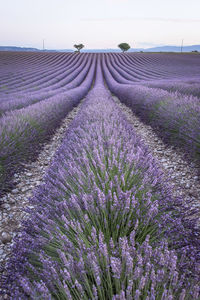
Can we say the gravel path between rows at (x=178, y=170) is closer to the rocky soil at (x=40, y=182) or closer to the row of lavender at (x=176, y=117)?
the rocky soil at (x=40, y=182)

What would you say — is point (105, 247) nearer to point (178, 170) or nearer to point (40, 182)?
point (40, 182)

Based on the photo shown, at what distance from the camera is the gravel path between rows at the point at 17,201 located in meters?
1.98

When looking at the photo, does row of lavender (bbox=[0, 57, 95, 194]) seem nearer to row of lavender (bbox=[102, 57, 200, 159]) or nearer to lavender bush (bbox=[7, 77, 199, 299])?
lavender bush (bbox=[7, 77, 199, 299])

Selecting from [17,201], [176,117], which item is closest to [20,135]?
[17,201]

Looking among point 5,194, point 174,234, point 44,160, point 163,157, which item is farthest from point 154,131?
point 174,234

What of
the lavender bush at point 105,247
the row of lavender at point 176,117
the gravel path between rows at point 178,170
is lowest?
the gravel path between rows at point 178,170

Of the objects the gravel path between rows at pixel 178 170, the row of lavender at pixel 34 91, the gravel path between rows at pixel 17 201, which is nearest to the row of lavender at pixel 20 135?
the gravel path between rows at pixel 17 201

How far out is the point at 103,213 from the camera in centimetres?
146

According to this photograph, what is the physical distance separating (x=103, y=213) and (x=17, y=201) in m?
1.57

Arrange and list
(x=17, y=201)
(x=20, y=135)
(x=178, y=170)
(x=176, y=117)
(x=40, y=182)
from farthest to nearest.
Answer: (x=176, y=117) < (x=20, y=135) < (x=178, y=170) < (x=40, y=182) < (x=17, y=201)

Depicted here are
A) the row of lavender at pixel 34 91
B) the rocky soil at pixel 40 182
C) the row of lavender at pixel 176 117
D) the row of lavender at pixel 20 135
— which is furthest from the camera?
the row of lavender at pixel 34 91

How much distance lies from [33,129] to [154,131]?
2.85 meters

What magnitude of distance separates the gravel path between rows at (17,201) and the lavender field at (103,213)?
0.10 m

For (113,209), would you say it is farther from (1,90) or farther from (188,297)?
(1,90)
